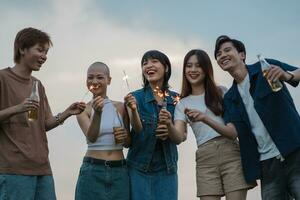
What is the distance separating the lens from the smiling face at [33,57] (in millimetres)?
6801

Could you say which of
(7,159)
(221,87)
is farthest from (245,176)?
(7,159)

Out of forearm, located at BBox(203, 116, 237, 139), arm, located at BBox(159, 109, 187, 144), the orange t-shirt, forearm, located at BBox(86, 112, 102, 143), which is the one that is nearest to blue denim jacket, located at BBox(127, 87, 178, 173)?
arm, located at BBox(159, 109, 187, 144)

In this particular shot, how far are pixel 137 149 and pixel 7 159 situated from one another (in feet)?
6.02

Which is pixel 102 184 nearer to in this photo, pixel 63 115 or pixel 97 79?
pixel 63 115

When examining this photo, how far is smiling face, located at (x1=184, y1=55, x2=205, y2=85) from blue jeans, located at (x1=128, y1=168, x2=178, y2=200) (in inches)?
56.0

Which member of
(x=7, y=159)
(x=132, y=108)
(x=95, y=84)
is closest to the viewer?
(x=7, y=159)

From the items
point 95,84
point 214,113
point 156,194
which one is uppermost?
point 95,84

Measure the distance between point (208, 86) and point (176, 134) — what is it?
3.05ft

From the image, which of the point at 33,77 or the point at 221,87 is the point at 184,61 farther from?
the point at 33,77

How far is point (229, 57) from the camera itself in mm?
7188

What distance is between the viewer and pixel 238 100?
276 inches

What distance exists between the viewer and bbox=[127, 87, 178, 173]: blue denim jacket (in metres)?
7.03

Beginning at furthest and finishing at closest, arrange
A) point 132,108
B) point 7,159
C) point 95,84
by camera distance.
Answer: point 95,84 < point 132,108 < point 7,159

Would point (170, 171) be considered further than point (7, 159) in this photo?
Yes
